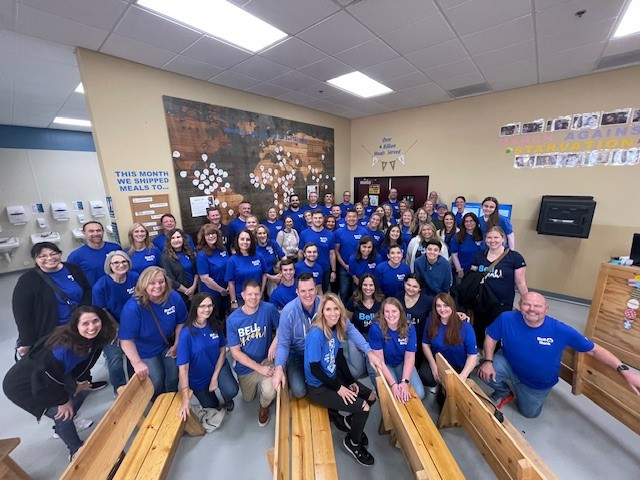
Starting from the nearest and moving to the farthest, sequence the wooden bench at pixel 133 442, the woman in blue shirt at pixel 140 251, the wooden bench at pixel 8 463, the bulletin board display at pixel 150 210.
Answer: the wooden bench at pixel 133 442, the wooden bench at pixel 8 463, the woman in blue shirt at pixel 140 251, the bulletin board display at pixel 150 210

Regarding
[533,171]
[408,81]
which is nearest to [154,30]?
[408,81]

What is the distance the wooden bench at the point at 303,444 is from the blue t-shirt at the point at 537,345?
1620 mm

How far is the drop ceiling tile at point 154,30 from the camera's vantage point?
2.29m

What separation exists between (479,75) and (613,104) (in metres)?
1.88

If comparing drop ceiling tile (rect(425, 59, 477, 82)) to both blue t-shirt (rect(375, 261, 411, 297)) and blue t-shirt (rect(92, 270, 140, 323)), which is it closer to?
blue t-shirt (rect(375, 261, 411, 297))

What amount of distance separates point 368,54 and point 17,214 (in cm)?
801

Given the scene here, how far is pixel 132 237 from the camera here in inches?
116

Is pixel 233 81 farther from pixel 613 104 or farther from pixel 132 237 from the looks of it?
pixel 613 104

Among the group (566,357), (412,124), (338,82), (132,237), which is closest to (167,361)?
(132,237)

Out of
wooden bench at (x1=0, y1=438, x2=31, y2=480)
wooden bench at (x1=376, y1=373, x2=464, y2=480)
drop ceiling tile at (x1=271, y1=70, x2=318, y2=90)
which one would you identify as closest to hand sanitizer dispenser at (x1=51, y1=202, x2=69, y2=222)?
drop ceiling tile at (x1=271, y1=70, x2=318, y2=90)

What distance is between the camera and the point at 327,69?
3.45 meters

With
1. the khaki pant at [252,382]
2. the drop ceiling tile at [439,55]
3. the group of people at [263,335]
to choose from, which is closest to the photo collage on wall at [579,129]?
the drop ceiling tile at [439,55]

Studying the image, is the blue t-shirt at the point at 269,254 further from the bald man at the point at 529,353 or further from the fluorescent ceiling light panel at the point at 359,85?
the fluorescent ceiling light panel at the point at 359,85

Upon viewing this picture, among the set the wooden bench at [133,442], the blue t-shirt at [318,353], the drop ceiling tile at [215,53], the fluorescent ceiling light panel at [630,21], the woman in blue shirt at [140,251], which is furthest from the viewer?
the woman in blue shirt at [140,251]
